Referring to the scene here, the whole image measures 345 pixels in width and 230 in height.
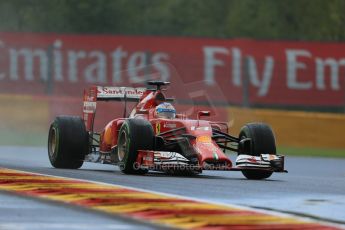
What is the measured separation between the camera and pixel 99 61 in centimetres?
2855

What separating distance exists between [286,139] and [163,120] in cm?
1038

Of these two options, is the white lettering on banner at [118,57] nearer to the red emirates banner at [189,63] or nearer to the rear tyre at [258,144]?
the red emirates banner at [189,63]

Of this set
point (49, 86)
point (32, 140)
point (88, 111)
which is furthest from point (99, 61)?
point (88, 111)

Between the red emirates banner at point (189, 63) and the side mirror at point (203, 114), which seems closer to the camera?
the side mirror at point (203, 114)

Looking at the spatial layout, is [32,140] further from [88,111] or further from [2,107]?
[88,111]

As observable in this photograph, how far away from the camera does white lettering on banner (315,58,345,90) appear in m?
28.2

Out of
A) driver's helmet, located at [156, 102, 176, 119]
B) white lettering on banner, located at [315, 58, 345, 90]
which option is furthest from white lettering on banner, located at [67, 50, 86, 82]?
driver's helmet, located at [156, 102, 176, 119]

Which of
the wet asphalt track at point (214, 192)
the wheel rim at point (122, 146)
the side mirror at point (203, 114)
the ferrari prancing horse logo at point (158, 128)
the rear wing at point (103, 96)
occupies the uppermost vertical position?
the rear wing at point (103, 96)

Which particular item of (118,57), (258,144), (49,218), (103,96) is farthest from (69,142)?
(118,57)

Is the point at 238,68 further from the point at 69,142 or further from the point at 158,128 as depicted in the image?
the point at 158,128

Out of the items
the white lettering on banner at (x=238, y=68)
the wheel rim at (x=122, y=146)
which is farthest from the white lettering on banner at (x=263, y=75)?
the wheel rim at (x=122, y=146)

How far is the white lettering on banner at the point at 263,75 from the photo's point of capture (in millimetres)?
27844

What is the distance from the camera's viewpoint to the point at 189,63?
90.9ft

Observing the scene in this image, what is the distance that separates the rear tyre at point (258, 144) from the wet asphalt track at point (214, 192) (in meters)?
0.20
